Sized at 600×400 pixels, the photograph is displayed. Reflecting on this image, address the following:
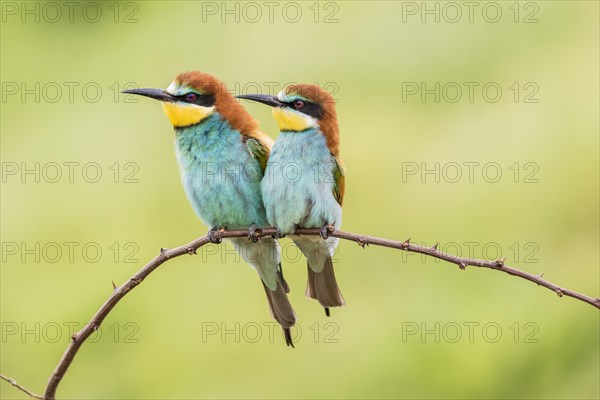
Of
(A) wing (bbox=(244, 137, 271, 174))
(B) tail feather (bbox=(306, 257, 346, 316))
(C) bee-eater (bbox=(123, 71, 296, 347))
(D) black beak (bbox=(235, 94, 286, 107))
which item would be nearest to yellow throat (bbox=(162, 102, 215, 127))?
(C) bee-eater (bbox=(123, 71, 296, 347))

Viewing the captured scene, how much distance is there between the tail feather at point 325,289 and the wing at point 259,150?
0.31 meters

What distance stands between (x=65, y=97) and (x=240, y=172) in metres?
2.10

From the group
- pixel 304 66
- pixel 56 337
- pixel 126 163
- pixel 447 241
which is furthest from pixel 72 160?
pixel 447 241

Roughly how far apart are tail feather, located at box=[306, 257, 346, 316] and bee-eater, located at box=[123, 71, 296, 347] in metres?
0.10

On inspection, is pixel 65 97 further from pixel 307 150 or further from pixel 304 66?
pixel 307 150

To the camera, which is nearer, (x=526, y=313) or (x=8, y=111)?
(x=526, y=313)

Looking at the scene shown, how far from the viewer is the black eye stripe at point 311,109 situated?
1.99 metres

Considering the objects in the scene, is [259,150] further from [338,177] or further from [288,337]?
[288,337]

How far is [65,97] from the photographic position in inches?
157

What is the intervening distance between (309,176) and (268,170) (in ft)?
0.33

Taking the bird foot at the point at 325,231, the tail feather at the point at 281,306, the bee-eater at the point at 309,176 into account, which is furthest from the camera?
the tail feather at the point at 281,306

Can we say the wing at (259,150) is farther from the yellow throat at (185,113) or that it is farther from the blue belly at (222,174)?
the yellow throat at (185,113)

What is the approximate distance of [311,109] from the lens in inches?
79.4

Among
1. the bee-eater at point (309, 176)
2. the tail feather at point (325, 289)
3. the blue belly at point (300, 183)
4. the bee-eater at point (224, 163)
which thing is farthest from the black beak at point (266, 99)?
the tail feather at point (325, 289)
